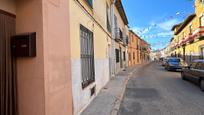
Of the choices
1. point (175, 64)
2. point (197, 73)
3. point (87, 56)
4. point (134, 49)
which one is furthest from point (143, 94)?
point (134, 49)

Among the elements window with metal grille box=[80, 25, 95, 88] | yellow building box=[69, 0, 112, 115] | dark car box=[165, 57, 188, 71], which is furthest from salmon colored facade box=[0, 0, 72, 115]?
dark car box=[165, 57, 188, 71]

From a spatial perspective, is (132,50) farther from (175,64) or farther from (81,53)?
(81,53)

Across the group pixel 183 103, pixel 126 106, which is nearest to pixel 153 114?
pixel 126 106

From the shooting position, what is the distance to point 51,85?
392 cm

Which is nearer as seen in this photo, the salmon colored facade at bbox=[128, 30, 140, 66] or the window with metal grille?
the window with metal grille

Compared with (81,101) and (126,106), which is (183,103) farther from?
(81,101)

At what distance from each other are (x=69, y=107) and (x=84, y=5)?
3651 millimetres

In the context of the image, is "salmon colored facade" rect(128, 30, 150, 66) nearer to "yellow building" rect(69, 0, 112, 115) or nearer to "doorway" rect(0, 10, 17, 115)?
"yellow building" rect(69, 0, 112, 115)

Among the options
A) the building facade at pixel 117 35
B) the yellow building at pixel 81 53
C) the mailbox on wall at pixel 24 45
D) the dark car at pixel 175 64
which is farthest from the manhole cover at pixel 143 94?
the dark car at pixel 175 64

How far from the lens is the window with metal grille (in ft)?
23.4

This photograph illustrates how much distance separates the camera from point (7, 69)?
3523mm

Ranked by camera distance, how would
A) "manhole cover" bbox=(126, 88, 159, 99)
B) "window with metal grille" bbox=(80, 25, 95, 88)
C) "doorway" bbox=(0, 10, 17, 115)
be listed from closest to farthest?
"doorway" bbox=(0, 10, 17, 115) → "window with metal grille" bbox=(80, 25, 95, 88) → "manhole cover" bbox=(126, 88, 159, 99)

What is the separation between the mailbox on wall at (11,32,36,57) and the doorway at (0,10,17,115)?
0.09 metres

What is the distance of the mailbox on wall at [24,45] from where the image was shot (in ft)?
11.9
